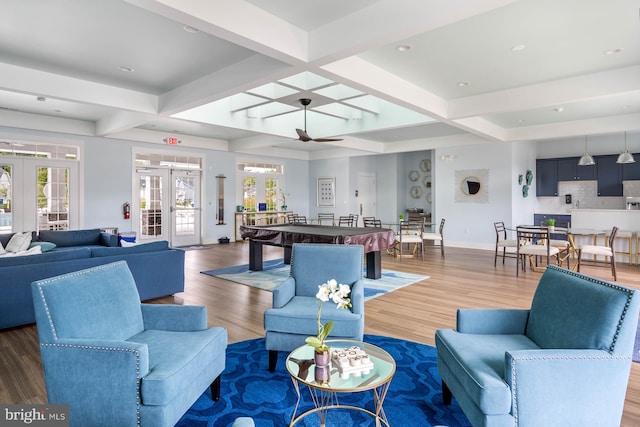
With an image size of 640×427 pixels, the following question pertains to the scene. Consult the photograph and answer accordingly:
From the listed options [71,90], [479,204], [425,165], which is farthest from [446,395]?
[425,165]

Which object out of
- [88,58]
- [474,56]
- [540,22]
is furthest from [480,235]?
[88,58]

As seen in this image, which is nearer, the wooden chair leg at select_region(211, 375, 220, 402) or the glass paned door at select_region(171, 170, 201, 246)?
the wooden chair leg at select_region(211, 375, 220, 402)

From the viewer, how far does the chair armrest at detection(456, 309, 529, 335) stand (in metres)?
2.33

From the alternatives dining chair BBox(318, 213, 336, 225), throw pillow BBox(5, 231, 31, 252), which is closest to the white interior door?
dining chair BBox(318, 213, 336, 225)

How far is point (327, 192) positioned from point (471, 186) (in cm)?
480

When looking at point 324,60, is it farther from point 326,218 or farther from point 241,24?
point 326,218

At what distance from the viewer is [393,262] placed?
7336mm

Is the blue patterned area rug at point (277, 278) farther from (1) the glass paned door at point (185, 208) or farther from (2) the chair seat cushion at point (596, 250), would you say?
(1) the glass paned door at point (185, 208)

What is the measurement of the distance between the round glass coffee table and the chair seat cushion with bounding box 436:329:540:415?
14.0 inches

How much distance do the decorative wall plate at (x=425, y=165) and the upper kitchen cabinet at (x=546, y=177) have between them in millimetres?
3352

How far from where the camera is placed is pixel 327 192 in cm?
1255

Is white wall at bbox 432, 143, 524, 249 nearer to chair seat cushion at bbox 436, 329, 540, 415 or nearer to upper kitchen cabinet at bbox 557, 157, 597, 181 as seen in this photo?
upper kitchen cabinet at bbox 557, 157, 597, 181

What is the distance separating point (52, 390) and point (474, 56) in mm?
4831

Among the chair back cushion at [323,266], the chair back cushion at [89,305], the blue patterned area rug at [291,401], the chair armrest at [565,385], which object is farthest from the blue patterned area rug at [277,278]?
the chair armrest at [565,385]
